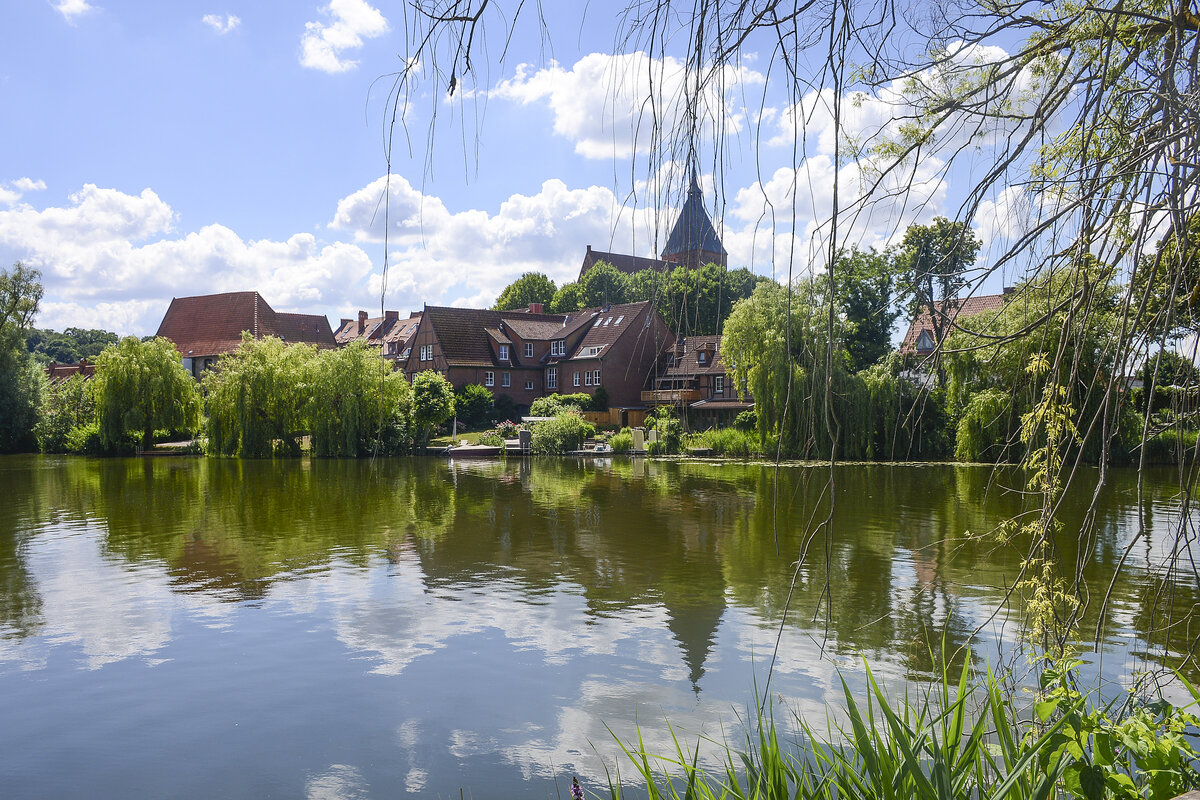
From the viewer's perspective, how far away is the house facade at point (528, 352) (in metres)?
53.9

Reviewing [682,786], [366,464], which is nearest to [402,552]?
[682,786]

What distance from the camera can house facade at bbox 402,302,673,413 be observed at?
53938 mm

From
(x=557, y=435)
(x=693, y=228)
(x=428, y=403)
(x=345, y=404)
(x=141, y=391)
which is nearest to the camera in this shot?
(x=693, y=228)

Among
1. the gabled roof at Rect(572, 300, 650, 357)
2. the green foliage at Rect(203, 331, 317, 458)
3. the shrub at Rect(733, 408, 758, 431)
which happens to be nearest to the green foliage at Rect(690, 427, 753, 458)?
the shrub at Rect(733, 408, 758, 431)

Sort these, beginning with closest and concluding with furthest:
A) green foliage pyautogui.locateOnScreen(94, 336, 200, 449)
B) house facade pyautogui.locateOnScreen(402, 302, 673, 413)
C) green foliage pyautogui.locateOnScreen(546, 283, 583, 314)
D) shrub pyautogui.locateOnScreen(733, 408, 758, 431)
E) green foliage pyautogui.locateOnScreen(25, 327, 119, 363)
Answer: shrub pyautogui.locateOnScreen(733, 408, 758, 431)
green foliage pyautogui.locateOnScreen(94, 336, 200, 449)
house facade pyautogui.locateOnScreen(402, 302, 673, 413)
green foliage pyautogui.locateOnScreen(546, 283, 583, 314)
green foliage pyautogui.locateOnScreen(25, 327, 119, 363)

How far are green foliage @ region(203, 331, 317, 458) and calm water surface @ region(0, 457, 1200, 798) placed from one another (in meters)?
18.0

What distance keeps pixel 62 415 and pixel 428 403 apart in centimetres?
1979

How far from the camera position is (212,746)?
6.38m

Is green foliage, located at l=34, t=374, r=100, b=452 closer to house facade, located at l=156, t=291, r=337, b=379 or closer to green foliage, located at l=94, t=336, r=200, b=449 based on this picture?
green foliage, located at l=94, t=336, r=200, b=449

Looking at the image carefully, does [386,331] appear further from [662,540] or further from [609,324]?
[662,540]

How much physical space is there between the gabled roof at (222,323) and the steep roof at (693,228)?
6416 cm

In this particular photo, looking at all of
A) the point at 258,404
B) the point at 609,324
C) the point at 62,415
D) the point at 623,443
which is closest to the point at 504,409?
the point at 609,324

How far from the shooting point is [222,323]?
63.8m

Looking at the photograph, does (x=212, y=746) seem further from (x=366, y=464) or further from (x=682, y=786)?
(x=366, y=464)
